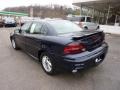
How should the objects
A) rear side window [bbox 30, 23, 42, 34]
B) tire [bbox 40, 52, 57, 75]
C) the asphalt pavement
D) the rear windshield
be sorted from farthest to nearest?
1. rear side window [bbox 30, 23, 42, 34]
2. the rear windshield
3. tire [bbox 40, 52, 57, 75]
4. the asphalt pavement

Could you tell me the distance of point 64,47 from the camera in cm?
315

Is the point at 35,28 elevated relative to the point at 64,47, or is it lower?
elevated

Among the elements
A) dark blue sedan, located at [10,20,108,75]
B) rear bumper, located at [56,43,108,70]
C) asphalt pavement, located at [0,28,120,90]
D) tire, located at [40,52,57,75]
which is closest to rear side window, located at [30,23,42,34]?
dark blue sedan, located at [10,20,108,75]

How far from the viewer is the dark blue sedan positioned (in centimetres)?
313

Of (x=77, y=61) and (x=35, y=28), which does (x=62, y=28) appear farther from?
(x=77, y=61)

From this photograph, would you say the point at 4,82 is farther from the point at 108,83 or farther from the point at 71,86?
the point at 108,83

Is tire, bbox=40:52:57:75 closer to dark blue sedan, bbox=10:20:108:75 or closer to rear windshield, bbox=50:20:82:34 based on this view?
dark blue sedan, bbox=10:20:108:75

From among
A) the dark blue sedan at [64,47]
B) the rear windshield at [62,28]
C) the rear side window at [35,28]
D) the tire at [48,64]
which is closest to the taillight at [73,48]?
the dark blue sedan at [64,47]

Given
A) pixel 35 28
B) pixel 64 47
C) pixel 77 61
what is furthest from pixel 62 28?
pixel 77 61

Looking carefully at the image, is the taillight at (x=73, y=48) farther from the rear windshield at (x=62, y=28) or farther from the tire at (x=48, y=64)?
the rear windshield at (x=62, y=28)

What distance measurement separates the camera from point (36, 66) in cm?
448

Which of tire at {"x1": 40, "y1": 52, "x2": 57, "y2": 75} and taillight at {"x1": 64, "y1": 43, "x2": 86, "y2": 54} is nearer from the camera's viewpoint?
taillight at {"x1": 64, "y1": 43, "x2": 86, "y2": 54}

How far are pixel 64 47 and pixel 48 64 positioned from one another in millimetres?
926

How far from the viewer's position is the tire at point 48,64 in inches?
141
